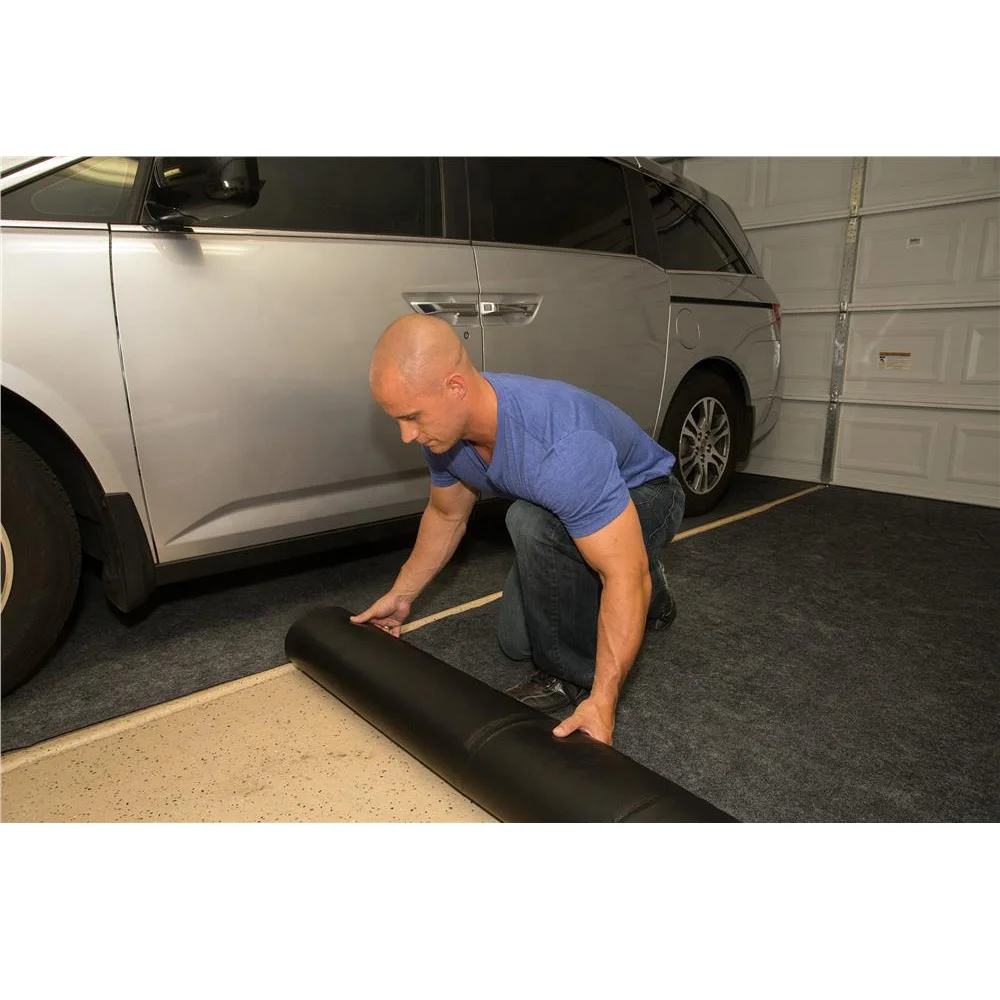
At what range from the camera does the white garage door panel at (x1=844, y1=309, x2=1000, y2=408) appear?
394cm

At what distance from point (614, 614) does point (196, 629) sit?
1.40 metres

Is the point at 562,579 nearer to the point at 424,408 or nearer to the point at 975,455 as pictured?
the point at 424,408

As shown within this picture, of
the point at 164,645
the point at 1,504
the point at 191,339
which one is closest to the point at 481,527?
the point at 164,645

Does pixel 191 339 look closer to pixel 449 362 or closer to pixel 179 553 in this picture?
pixel 179 553

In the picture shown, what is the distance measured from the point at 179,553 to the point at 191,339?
0.55 metres

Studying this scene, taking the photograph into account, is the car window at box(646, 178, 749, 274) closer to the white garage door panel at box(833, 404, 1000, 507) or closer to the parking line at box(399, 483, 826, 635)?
the parking line at box(399, 483, 826, 635)

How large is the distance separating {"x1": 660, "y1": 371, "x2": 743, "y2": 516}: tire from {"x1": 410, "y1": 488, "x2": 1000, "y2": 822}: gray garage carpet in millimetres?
425

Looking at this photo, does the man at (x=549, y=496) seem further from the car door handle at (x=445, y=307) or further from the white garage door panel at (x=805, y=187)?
the white garage door panel at (x=805, y=187)

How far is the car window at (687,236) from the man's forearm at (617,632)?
206cm

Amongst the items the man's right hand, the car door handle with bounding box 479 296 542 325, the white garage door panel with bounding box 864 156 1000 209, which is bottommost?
the man's right hand

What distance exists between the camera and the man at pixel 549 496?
1.37 m

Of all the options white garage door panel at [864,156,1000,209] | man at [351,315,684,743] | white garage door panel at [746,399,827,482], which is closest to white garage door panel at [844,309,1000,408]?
white garage door panel at [746,399,827,482]

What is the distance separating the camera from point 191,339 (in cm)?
175

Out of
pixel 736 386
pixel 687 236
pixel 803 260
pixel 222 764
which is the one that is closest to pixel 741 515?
pixel 736 386
